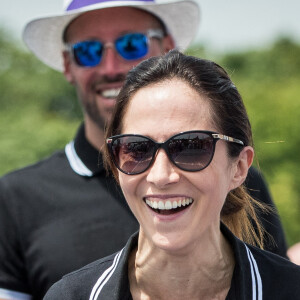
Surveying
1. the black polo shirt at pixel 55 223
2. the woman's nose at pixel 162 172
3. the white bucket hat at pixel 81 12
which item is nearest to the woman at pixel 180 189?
the woman's nose at pixel 162 172

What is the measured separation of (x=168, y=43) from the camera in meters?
3.77

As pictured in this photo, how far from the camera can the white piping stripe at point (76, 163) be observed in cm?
331

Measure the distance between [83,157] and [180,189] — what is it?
1.18 metres

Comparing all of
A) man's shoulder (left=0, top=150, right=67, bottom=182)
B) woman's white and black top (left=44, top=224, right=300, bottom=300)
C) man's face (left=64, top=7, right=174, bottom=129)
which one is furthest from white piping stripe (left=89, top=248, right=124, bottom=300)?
man's face (left=64, top=7, right=174, bottom=129)

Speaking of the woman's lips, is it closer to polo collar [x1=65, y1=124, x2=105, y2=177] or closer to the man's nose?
polo collar [x1=65, y1=124, x2=105, y2=177]

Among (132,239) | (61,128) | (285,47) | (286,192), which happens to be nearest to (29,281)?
(132,239)

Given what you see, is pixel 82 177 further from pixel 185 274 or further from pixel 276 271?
pixel 276 271

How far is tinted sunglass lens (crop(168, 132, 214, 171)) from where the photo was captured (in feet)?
7.48

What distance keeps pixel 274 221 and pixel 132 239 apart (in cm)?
86

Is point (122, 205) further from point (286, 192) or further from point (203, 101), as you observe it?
point (286, 192)

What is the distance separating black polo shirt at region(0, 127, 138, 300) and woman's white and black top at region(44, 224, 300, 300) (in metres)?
0.55

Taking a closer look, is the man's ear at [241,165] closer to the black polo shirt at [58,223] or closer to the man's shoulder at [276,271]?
the man's shoulder at [276,271]

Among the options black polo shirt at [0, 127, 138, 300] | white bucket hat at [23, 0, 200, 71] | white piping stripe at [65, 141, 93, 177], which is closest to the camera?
black polo shirt at [0, 127, 138, 300]

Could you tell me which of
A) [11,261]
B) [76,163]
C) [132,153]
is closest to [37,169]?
[76,163]
